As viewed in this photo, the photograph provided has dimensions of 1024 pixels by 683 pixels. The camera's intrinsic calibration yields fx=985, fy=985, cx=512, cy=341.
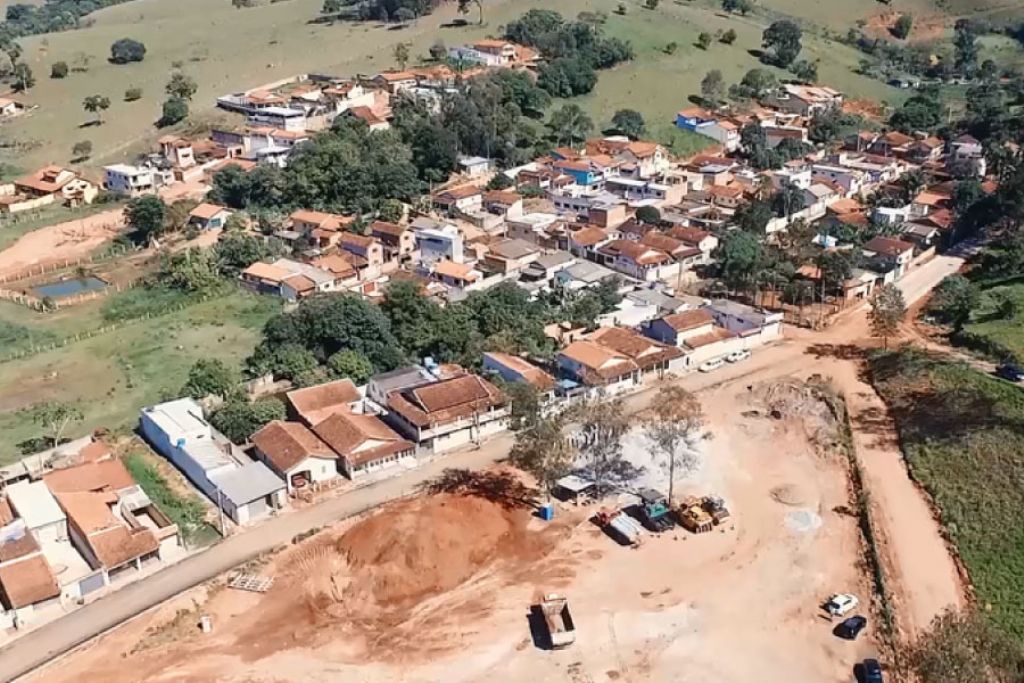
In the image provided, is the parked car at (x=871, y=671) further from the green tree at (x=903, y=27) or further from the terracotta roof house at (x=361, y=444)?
the green tree at (x=903, y=27)

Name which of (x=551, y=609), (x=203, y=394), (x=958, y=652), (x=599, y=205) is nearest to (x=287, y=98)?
(x=599, y=205)

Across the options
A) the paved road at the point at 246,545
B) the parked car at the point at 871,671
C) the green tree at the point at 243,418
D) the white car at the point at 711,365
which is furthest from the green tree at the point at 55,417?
the parked car at the point at 871,671

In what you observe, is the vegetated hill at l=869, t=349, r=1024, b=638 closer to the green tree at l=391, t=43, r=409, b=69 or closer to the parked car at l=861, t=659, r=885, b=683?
the parked car at l=861, t=659, r=885, b=683

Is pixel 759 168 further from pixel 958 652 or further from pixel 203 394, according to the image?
pixel 958 652

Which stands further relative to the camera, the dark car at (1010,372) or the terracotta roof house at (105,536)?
the dark car at (1010,372)

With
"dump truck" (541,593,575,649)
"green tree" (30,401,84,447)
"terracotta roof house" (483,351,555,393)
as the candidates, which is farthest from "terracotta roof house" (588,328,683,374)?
"green tree" (30,401,84,447)

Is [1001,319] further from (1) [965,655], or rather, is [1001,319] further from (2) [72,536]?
(2) [72,536]

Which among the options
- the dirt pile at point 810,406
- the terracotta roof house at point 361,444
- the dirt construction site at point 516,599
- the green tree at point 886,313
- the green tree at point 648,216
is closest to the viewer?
the dirt construction site at point 516,599
